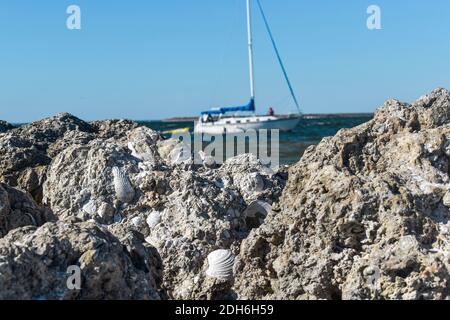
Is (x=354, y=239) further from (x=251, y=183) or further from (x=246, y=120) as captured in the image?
(x=246, y=120)

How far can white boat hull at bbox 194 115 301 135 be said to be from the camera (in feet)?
184

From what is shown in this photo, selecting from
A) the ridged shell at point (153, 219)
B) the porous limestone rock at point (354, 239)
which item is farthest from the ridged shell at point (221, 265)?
the ridged shell at point (153, 219)

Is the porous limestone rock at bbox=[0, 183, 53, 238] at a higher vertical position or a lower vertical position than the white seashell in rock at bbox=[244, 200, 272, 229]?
higher

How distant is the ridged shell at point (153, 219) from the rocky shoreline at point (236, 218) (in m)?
0.01

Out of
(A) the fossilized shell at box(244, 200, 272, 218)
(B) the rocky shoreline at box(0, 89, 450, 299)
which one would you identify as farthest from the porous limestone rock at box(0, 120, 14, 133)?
(A) the fossilized shell at box(244, 200, 272, 218)

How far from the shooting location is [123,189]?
560cm

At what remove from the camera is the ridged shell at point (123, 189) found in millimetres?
5594

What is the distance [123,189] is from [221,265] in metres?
1.32

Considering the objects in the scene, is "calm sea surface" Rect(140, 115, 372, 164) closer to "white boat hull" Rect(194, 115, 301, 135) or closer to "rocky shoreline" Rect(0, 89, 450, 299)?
"white boat hull" Rect(194, 115, 301, 135)

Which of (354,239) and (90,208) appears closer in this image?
(354,239)

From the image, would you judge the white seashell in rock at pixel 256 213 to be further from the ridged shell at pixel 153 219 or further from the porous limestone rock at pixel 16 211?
the porous limestone rock at pixel 16 211

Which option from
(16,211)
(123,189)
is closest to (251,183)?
(123,189)

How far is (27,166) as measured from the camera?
20.8ft
